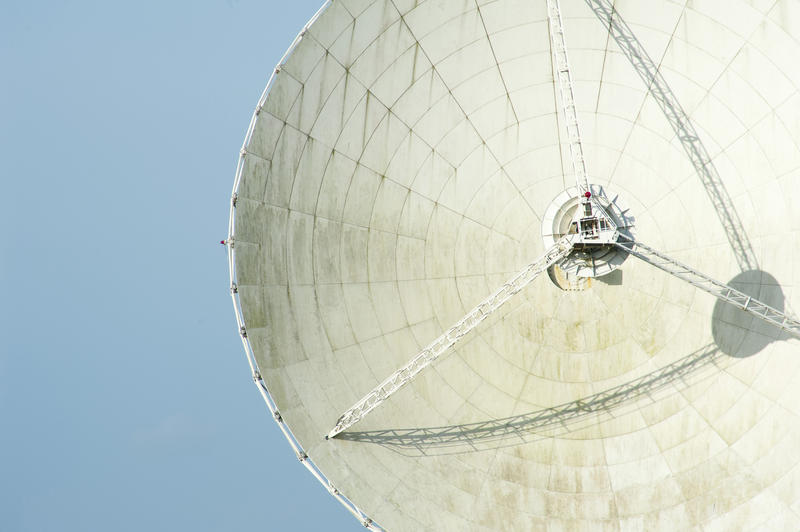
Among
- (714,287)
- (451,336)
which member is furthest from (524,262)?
(714,287)

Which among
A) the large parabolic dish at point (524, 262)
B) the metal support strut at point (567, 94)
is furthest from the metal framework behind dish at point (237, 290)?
the metal support strut at point (567, 94)

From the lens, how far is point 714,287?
2184 centimetres

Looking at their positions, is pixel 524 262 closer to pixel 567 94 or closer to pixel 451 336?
pixel 451 336

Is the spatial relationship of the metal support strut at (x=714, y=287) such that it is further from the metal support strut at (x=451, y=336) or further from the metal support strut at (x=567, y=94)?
the metal support strut at (x=567, y=94)

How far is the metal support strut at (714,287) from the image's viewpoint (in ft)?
66.2

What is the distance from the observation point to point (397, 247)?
23.0m

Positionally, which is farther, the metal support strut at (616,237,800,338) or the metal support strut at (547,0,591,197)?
the metal support strut at (547,0,591,197)

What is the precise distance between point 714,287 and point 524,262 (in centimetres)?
514

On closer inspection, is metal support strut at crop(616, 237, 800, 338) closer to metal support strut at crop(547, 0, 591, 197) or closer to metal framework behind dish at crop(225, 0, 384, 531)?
metal support strut at crop(547, 0, 591, 197)

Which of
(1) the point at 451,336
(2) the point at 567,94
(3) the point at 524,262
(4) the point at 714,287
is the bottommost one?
(1) the point at 451,336

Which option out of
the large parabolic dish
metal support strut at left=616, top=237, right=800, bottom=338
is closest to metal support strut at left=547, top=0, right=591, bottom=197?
the large parabolic dish

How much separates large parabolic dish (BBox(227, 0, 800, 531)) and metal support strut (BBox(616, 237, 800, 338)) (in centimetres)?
43

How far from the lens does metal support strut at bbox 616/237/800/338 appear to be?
2019 centimetres

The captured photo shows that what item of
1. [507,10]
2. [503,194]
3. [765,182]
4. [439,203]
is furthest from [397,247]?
[765,182]
